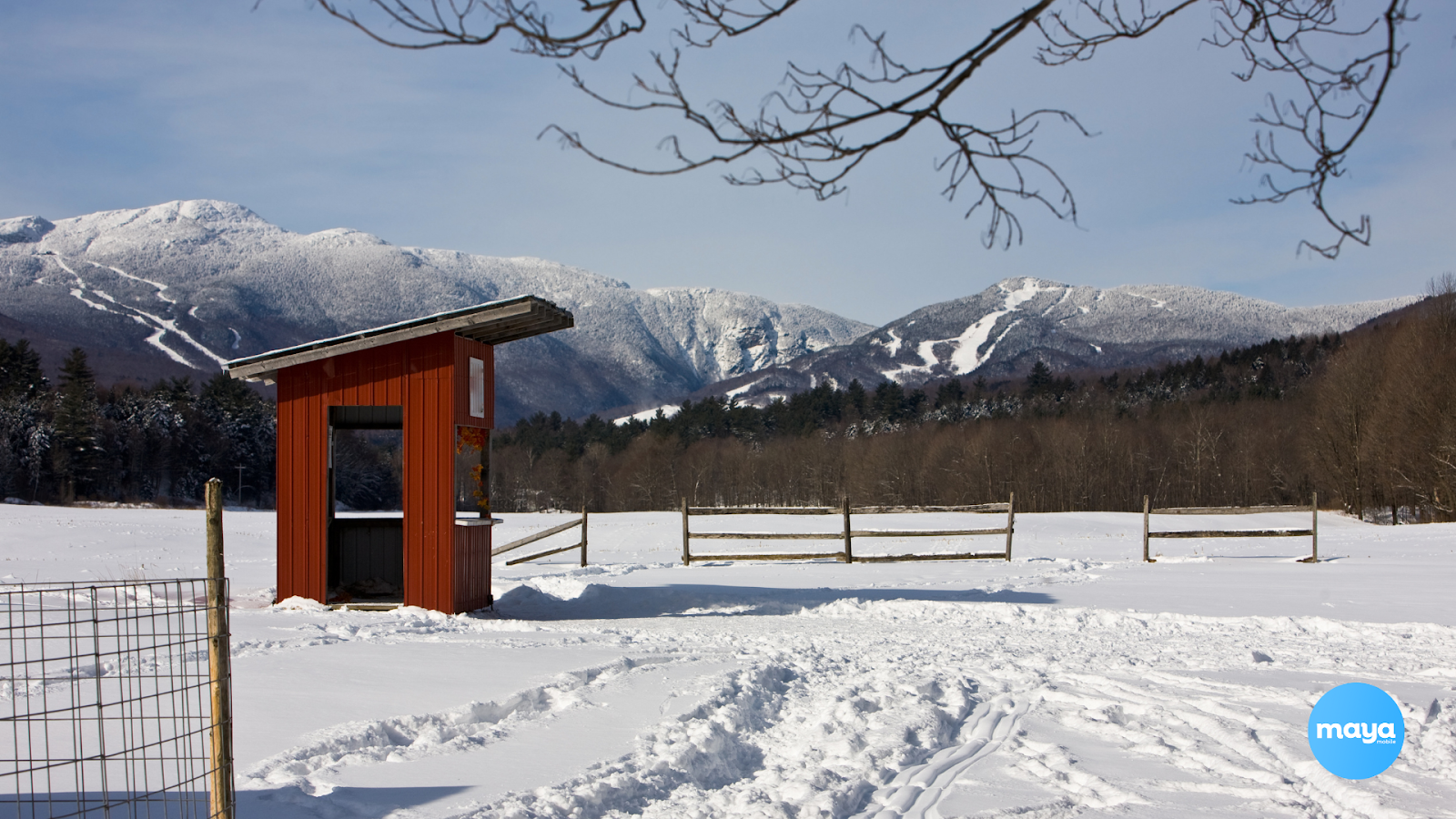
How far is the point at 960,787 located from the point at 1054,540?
23593 mm

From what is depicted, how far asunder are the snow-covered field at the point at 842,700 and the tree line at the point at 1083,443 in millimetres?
25560

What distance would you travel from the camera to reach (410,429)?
36.2 feet

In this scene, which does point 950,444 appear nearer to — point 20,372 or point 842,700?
point 842,700

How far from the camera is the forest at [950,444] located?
37031 mm

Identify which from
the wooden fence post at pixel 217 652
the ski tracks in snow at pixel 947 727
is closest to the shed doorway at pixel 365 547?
the ski tracks in snow at pixel 947 727

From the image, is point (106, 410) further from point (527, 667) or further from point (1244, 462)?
point (1244, 462)

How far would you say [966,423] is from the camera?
67.0 metres

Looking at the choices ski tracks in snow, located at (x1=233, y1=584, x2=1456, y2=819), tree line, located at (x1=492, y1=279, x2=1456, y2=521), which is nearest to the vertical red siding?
ski tracks in snow, located at (x1=233, y1=584, x2=1456, y2=819)

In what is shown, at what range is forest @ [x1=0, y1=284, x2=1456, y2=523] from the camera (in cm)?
3703

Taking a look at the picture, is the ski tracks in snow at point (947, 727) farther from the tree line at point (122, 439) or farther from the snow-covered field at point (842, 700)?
the tree line at point (122, 439)

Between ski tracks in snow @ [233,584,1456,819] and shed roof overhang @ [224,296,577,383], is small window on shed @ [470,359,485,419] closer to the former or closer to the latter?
shed roof overhang @ [224,296,577,383]

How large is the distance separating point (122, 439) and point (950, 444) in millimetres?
52195

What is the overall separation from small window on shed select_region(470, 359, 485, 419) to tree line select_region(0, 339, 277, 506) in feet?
162

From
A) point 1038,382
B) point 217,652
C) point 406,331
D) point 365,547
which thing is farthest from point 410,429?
point 1038,382
